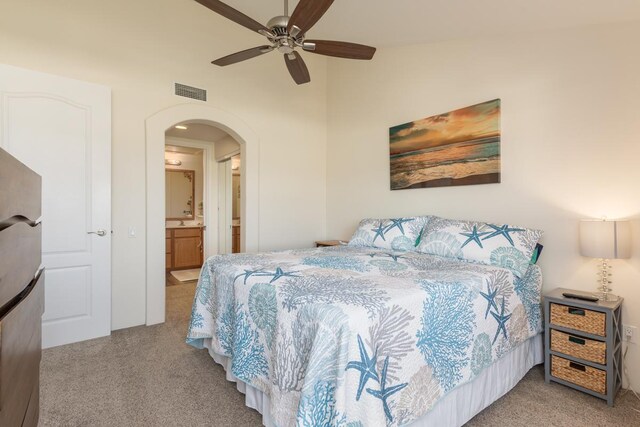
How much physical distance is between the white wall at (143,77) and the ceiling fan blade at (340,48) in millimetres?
1765

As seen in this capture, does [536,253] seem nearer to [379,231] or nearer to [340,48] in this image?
[379,231]

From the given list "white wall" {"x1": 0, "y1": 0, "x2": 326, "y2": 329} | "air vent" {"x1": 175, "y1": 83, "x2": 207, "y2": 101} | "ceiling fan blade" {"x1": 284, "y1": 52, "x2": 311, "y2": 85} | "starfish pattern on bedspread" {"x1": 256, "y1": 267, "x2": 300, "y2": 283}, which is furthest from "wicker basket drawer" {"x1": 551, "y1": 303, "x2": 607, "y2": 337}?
"air vent" {"x1": 175, "y1": 83, "x2": 207, "y2": 101}

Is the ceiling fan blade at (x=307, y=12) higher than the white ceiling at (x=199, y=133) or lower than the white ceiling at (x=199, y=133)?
lower

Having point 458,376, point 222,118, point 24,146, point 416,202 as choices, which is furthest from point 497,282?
point 24,146

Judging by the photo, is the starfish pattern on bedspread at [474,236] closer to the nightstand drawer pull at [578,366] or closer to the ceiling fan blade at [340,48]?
the nightstand drawer pull at [578,366]

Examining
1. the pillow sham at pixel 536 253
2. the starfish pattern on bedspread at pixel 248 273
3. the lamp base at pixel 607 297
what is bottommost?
the lamp base at pixel 607 297

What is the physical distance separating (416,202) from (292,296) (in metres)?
2.35

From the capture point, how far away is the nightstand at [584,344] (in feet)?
6.43

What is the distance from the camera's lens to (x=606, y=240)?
204 cm

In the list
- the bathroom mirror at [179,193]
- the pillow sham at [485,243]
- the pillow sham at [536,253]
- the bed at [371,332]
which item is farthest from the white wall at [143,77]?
the bathroom mirror at [179,193]

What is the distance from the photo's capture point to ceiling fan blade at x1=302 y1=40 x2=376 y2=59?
7.76 feet

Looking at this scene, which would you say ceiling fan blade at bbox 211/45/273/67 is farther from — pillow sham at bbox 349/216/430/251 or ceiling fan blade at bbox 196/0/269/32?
pillow sham at bbox 349/216/430/251

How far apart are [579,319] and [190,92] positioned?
13.0ft

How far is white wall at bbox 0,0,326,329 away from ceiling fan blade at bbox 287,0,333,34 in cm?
194
